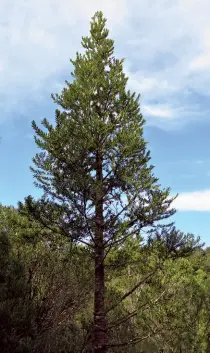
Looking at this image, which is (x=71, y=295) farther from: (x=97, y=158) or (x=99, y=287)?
(x=97, y=158)

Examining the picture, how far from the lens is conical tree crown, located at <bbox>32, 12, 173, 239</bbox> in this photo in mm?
13867

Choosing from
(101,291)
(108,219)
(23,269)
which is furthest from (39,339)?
(108,219)

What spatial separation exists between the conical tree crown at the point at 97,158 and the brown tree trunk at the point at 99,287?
204 millimetres

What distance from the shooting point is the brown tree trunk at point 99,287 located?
1267cm

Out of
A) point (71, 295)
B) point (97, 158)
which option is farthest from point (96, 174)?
point (71, 295)

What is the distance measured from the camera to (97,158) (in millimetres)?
14859

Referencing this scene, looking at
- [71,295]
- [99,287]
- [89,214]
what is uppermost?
[89,214]

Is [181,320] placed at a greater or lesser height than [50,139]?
lesser

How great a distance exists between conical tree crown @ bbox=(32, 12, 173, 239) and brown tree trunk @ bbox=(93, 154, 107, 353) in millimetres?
204

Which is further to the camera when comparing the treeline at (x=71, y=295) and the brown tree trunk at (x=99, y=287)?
the brown tree trunk at (x=99, y=287)

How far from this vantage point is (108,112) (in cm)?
1555

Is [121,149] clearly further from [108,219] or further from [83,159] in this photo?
[108,219]

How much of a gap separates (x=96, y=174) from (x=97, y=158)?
671 mm

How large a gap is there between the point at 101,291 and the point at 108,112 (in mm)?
7451
